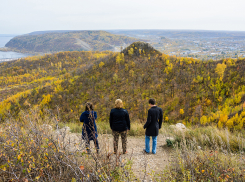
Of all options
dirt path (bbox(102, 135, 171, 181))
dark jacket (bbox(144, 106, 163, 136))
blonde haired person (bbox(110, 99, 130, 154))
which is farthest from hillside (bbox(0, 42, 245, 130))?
blonde haired person (bbox(110, 99, 130, 154))

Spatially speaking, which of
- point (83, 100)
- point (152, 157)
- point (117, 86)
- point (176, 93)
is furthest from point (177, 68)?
point (152, 157)

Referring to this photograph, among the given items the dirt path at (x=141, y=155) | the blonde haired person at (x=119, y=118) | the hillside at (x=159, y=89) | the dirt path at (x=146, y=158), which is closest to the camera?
the dirt path at (x=141, y=155)

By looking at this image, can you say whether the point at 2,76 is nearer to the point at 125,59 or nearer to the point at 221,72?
the point at 125,59

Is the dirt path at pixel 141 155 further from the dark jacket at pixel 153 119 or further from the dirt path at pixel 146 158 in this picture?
the dark jacket at pixel 153 119

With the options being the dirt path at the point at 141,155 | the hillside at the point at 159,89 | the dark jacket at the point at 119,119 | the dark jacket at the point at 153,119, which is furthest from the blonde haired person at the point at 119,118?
the hillside at the point at 159,89

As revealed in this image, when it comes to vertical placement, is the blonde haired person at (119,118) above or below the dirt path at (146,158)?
above

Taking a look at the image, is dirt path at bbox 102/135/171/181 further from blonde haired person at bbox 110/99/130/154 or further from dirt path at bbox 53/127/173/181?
blonde haired person at bbox 110/99/130/154

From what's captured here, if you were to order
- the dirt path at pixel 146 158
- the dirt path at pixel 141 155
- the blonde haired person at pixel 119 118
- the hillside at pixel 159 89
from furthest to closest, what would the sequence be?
1. the hillside at pixel 159 89
2. the blonde haired person at pixel 119 118
3. the dirt path at pixel 146 158
4. the dirt path at pixel 141 155

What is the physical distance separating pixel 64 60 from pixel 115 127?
127 meters

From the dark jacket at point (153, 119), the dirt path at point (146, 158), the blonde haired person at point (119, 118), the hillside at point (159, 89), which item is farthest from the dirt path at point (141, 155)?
the hillside at point (159, 89)

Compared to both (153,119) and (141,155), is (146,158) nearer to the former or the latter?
(141,155)

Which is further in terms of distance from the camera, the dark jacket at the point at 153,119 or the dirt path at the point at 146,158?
the dark jacket at the point at 153,119

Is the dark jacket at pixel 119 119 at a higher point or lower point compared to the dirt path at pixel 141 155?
higher

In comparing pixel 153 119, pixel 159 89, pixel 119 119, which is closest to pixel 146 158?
pixel 153 119
